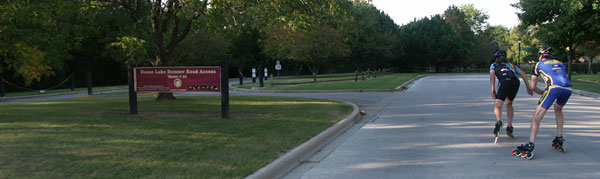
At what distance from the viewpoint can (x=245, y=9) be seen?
13.2m

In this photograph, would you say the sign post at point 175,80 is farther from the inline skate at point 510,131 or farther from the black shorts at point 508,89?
the inline skate at point 510,131

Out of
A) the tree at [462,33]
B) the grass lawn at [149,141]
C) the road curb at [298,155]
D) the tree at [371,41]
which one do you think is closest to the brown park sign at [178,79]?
the grass lawn at [149,141]

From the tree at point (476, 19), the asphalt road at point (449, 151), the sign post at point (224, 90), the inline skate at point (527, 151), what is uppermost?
the tree at point (476, 19)

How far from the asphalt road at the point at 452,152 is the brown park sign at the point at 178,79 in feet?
11.9

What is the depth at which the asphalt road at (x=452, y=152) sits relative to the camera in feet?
17.5

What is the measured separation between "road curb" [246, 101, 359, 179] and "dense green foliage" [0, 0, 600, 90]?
483 cm

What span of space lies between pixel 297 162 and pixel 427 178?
183 cm

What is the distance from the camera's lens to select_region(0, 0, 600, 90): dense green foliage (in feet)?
41.3

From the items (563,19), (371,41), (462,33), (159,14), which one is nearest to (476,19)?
(462,33)

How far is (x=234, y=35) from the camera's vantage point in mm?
17547

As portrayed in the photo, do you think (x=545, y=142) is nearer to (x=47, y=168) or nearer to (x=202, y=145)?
(x=202, y=145)

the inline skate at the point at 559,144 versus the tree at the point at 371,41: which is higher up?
the tree at the point at 371,41

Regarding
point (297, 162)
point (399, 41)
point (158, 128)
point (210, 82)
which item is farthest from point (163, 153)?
point (399, 41)

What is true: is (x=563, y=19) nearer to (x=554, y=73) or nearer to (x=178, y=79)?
(x=554, y=73)
